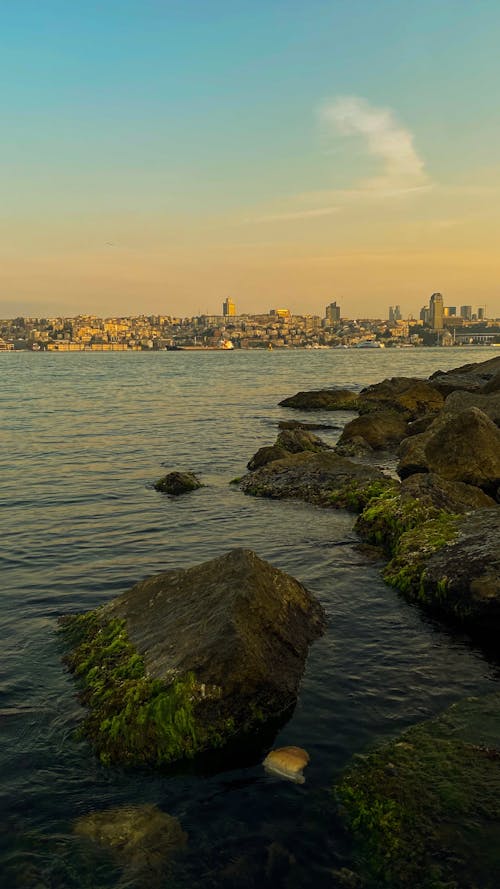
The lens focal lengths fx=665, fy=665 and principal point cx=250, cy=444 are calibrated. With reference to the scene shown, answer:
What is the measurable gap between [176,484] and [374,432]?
10122mm

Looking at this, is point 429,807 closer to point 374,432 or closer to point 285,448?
point 285,448

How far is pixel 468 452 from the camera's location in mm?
14922

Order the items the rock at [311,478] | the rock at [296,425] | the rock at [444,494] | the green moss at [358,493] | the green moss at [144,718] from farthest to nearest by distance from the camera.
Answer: the rock at [296,425] → the rock at [311,478] → the green moss at [358,493] → the rock at [444,494] → the green moss at [144,718]

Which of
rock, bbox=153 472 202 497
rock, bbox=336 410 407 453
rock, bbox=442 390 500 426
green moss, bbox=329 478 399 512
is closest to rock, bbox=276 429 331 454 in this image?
rock, bbox=336 410 407 453

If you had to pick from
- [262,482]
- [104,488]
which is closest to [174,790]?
[262,482]

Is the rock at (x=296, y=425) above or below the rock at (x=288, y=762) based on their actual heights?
above

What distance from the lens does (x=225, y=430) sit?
34.0 meters

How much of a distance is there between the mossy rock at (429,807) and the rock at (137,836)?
1.40 m

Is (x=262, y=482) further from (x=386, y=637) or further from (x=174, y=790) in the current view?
(x=174, y=790)

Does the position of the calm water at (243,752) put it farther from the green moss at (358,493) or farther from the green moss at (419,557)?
the green moss at (358,493)

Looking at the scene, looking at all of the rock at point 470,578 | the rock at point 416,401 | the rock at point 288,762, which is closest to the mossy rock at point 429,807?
the rock at point 288,762

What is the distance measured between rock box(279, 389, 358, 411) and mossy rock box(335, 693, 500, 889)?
128 feet

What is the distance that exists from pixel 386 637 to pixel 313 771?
3030 mm

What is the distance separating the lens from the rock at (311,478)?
54.7 ft
